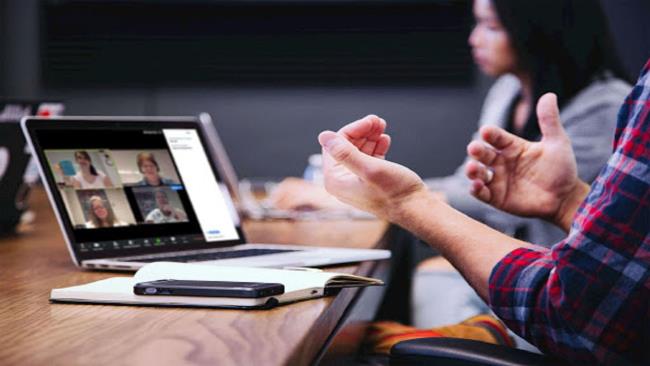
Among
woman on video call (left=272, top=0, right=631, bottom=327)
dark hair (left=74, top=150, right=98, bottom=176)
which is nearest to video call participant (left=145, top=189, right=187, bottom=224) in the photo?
dark hair (left=74, top=150, right=98, bottom=176)

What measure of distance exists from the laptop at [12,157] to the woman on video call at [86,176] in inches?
18.1

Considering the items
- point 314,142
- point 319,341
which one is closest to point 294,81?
point 314,142

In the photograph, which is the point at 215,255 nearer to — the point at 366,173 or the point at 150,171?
the point at 150,171

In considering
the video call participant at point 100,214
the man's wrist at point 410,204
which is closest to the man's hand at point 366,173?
the man's wrist at point 410,204

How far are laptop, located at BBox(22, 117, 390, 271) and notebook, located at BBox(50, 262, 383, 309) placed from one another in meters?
0.23

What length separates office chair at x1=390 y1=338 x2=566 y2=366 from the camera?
43.3 inches

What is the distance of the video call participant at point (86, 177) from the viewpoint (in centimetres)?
152

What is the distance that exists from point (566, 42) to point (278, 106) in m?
2.24

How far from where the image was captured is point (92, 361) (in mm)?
809

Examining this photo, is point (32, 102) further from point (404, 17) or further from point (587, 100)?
point (404, 17)

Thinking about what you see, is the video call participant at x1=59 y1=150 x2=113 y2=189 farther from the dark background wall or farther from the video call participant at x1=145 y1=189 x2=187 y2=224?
the dark background wall

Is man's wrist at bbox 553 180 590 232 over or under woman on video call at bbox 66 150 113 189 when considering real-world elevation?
under

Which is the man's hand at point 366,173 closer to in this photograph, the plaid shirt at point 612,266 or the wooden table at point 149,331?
the wooden table at point 149,331

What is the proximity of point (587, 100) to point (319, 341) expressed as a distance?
68.0 inches
